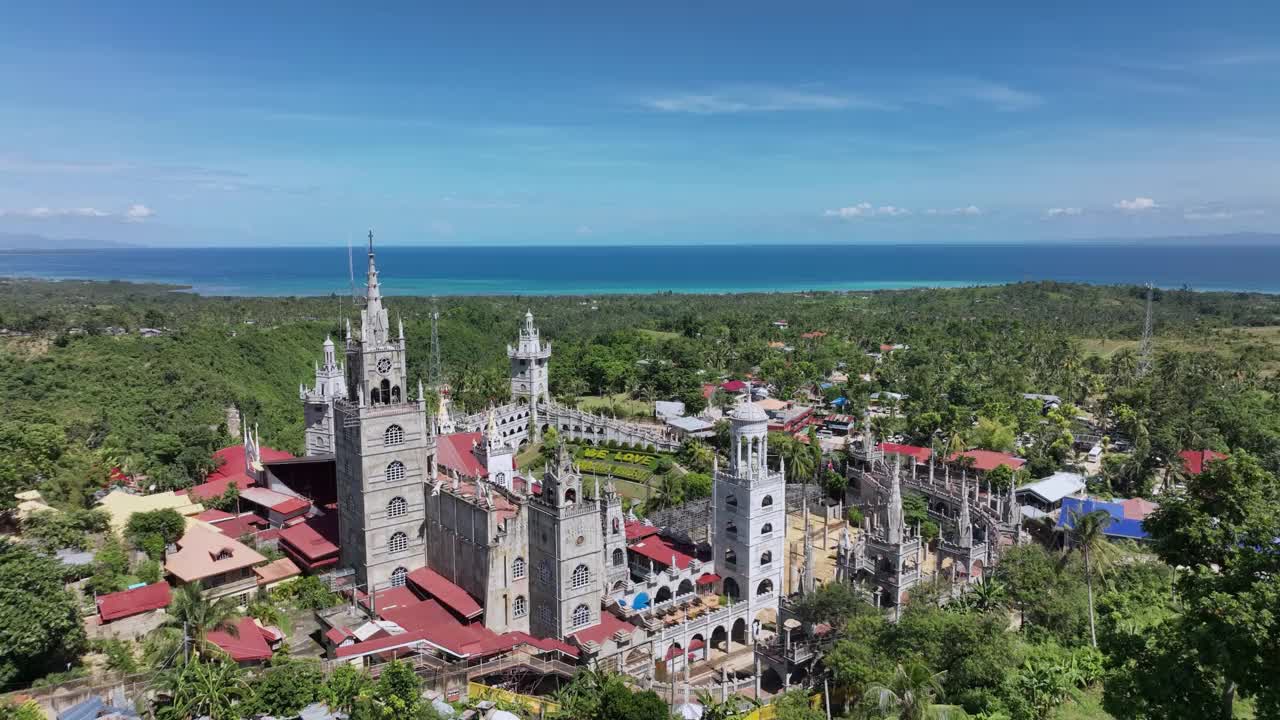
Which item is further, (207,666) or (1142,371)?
(1142,371)

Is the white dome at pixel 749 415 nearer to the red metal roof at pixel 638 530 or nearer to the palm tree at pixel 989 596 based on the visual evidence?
the red metal roof at pixel 638 530

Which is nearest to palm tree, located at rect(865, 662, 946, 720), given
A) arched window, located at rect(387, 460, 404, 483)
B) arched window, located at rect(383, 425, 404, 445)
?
arched window, located at rect(387, 460, 404, 483)

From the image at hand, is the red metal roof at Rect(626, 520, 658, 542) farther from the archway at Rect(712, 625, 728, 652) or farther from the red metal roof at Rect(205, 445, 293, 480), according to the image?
the red metal roof at Rect(205, 445, 293, 480)

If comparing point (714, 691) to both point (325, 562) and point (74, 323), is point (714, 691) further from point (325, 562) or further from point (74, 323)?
point (74, 323)

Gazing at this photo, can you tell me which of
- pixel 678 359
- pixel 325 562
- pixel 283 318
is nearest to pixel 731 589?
pixel 325 562

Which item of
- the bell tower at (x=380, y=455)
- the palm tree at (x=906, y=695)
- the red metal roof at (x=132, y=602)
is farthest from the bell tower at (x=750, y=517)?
the red metal roof at (x=132, y=602)

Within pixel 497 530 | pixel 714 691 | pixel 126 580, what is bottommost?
pixel 714 691

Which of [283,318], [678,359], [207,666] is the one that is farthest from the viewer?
[283,318]
